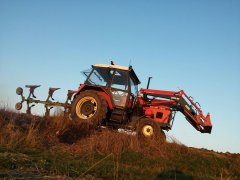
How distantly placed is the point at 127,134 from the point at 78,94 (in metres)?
2.86

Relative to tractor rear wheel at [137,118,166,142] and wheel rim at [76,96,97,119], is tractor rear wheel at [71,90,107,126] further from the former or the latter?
tractor rear wheel at [137,118,166,142]

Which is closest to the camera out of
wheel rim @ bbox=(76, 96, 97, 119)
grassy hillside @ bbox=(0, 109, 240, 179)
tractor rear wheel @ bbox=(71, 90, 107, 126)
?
grassy hillside @ bbox=(0, 109, 240, 179)

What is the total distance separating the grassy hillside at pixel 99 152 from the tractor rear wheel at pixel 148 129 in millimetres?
919

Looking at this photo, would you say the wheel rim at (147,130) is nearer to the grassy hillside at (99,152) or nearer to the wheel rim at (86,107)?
the grassy hillside at (99,152)

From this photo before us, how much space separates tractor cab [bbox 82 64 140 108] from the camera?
11.5 meters

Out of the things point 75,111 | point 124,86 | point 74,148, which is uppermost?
point 124,86

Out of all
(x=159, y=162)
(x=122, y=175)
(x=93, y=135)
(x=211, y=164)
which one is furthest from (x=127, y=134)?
(x=122, y=175)

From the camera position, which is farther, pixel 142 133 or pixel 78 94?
pixel 78 94

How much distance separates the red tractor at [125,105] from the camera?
435 inches

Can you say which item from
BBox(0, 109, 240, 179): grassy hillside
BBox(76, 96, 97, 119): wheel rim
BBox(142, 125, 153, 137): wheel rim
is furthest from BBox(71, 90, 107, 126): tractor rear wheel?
BBox(142, 125, 153, 137): wheel rim

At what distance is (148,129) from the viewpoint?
11.0 m

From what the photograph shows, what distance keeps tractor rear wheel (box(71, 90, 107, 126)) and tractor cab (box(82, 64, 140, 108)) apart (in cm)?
57

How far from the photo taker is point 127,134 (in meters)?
9.92

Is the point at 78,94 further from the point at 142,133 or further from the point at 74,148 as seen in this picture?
the point at 74,148
